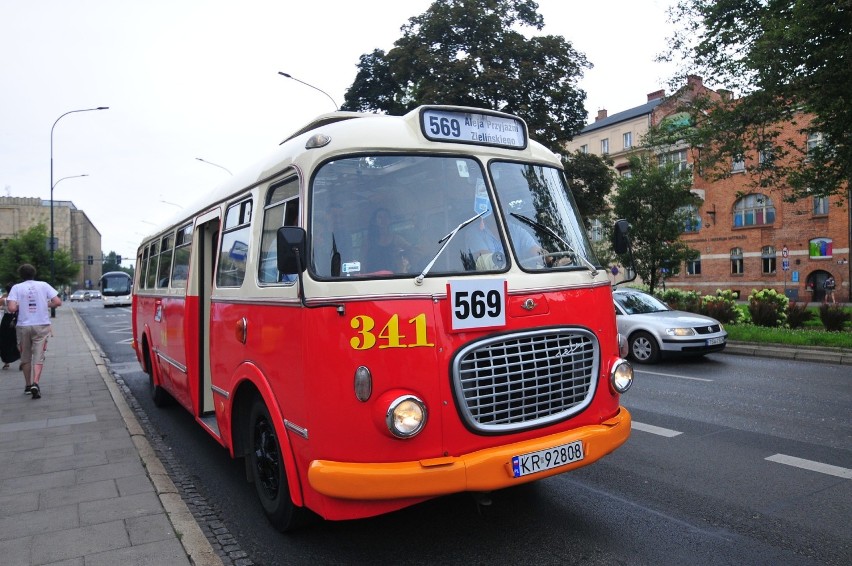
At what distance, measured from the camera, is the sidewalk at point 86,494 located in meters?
3.97

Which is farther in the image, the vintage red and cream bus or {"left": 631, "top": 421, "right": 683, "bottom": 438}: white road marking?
{"left": 631, "top": 421, "right": 683, "bottom": 438}: white road marking

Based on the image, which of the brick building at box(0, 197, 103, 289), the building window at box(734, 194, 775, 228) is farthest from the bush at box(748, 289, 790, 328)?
the brick building at box(0, 197, 103, 289)

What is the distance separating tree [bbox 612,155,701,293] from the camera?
2369 cm

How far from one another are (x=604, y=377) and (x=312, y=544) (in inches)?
86.3

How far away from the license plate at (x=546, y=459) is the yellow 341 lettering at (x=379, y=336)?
0.88 metres

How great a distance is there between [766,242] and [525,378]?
46543mm

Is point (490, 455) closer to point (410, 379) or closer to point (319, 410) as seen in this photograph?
point (410, 379)

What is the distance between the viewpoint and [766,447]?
20.4 ft

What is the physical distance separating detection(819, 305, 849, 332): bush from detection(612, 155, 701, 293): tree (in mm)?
7392

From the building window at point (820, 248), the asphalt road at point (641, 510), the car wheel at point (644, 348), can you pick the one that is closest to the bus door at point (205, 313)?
the asphalt road at point (641, 510)

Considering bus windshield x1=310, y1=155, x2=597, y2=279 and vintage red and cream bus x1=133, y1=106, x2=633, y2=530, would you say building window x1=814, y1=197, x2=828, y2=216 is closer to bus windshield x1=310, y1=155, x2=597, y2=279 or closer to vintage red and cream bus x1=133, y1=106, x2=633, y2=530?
vintage red and cream bus x1=133, y1=106, x2=633, y2=530

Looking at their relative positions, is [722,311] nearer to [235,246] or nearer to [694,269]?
[235,246]

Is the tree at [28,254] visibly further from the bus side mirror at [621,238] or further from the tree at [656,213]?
the bus side mirror at [621,238]

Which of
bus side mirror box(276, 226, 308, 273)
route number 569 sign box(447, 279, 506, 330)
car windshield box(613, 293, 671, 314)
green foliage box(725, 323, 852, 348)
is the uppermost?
bus side mirror box(276, 226, 308, 273)
